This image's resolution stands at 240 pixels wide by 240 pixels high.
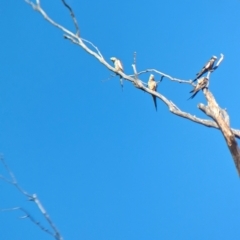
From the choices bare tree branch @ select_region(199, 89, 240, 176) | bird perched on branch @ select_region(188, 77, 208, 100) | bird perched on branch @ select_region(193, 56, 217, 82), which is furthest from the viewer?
bird perched on branch @ select_region(193, 56, 217, 82)

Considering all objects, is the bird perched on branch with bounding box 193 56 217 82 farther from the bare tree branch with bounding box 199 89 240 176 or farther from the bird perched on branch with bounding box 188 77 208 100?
the bare tree branch with bounding box 199 89 240 176

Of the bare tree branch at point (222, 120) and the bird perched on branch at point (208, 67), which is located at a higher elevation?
the bird perched on branch at point (208, 67)

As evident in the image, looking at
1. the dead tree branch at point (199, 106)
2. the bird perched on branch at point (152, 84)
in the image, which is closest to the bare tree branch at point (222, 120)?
the dead tree branch at point (199, 106)

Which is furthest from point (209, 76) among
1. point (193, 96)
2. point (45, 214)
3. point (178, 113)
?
point (45, 214)

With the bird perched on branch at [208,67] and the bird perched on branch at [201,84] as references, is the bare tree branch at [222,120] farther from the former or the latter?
the bird perched on branch at [208,67]


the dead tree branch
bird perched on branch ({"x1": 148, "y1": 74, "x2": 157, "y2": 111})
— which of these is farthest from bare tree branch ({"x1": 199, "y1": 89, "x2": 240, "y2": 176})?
bird perched on branch ({"x1": 148, "y1": 74, "x2": 157, "y2": 111})

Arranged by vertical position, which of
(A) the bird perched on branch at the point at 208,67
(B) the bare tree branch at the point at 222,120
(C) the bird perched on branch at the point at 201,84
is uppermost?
(A) the bird perched on branch at the point at 208,67

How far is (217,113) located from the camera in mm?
2139

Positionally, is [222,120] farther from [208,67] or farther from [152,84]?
[152,84]

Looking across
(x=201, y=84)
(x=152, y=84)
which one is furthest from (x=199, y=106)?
(x=152, y=84)

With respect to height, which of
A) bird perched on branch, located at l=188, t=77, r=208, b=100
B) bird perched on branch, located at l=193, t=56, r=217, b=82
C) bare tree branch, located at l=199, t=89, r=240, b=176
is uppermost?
bird perched on branch, located at l=193, t=56, r=217, b=82

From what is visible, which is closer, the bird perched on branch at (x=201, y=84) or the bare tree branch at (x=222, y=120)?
the bare tree branch at (x=222, y=120)

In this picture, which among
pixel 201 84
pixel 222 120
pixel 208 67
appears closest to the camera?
pixel 222 120

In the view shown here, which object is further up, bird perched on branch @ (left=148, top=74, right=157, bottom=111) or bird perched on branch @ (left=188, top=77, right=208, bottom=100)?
bird perched on branch @ (left=148, top=74, right=157, bottom=111)
